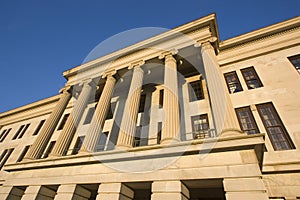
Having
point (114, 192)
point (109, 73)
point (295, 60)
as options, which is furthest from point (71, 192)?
point (295, 60)

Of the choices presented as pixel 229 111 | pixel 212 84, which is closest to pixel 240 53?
pixel 212 84

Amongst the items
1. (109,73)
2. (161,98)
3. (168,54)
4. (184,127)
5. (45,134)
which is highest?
(109,73)

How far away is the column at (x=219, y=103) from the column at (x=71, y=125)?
467 inches

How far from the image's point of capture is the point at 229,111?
980cm

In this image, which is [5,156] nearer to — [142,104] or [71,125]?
[71,125]

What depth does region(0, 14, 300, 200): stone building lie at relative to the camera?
8188 mm

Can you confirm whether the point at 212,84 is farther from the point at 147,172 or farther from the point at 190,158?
the point at 147,172

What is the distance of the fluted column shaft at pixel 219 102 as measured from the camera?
30.0 ft

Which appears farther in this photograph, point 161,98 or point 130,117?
point 161,98

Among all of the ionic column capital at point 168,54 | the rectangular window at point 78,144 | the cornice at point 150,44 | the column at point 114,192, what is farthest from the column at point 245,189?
the rectangular window at point 78,144

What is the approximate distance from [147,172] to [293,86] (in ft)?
39.1

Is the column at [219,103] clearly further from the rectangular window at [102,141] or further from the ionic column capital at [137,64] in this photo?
the rectangular window at [102,141]

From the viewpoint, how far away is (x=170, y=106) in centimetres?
Answer: 1205

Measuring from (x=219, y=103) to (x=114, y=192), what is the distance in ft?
25.1
